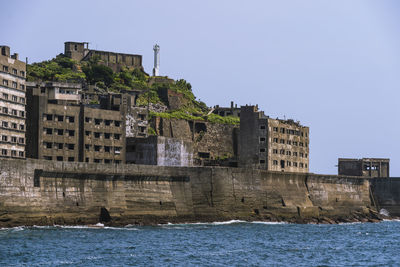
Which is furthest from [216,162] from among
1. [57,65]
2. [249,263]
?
[249,263]

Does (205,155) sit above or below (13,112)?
below

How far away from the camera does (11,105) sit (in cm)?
9719

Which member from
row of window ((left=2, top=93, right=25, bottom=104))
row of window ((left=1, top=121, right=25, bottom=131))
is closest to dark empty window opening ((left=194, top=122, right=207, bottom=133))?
row of window ((left=2, top=93, right=25, bottom=104))

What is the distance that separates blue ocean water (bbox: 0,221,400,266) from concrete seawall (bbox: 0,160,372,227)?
2212 mm

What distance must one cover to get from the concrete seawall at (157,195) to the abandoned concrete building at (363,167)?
27805mm

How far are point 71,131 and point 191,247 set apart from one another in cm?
4045

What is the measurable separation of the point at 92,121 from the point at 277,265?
51.6 m

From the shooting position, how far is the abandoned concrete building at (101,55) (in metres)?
156

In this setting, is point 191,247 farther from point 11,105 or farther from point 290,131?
point 290,131

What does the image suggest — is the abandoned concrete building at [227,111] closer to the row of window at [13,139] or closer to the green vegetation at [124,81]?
the green vegetation at [124,81]

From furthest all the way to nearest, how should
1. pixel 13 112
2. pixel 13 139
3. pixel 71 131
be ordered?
1. pixel 71 131
2. pixel 13 112
3. pixel 13 139

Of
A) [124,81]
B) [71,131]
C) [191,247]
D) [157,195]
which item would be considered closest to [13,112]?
[71,131]

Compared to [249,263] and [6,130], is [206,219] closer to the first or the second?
[6,130]

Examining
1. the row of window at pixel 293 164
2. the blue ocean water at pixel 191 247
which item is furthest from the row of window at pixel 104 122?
the row of window at pixel 293 164
